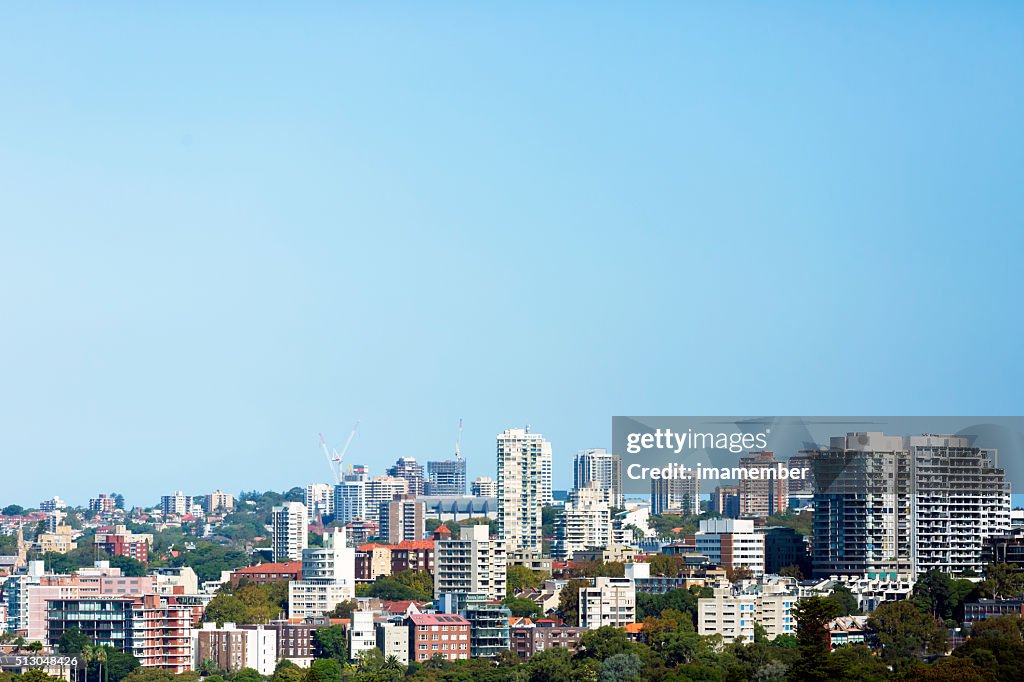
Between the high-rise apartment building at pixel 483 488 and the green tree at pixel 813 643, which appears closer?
the green tree at pixel 813 643

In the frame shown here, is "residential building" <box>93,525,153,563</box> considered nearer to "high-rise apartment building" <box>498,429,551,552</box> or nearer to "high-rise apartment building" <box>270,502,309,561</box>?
"high-rise apartment building" <box>270,502,309,561</box>

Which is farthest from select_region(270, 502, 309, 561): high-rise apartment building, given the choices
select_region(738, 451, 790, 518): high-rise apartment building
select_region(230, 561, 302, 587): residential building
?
select_region(738, 451, 790, 518): high-rise apartment building

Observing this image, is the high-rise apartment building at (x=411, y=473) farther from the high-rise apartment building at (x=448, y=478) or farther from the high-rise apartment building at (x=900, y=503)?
the high-rise apartment building at (x=900, y=503)

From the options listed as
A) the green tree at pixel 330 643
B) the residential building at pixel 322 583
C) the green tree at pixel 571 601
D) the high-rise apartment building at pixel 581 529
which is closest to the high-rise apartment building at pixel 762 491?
the high-rise apartment building at pixel 581 529

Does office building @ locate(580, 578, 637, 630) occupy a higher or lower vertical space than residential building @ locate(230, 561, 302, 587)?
lower

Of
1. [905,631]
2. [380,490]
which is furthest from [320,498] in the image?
[905,631]
